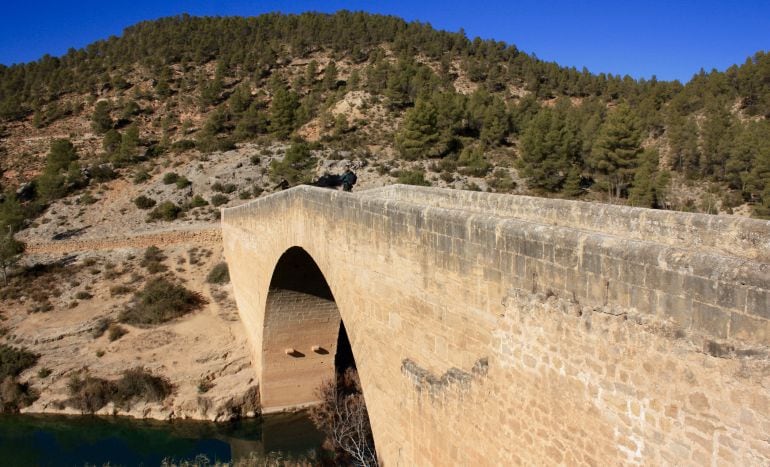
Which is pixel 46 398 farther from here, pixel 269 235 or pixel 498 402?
pixel 498 402

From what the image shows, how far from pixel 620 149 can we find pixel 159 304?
66.2ft

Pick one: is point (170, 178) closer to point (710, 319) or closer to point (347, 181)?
point (347, 181)

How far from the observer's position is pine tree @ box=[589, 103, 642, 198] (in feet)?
79.3

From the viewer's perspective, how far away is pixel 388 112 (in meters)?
38.6

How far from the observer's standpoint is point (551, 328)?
13.0 ft

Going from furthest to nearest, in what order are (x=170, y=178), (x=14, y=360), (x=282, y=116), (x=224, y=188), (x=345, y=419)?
1. (x=282, y=116)
2. (x=170, y=178)
3. (x=224, y=188)
4. (x=14, y=360)
5. (x=345, y=419)

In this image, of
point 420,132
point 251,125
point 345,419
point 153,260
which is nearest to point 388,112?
point 420,132

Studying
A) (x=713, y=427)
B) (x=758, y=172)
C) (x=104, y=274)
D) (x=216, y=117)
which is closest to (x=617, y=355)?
(x=713, y=427)

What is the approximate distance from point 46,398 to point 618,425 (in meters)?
16.9

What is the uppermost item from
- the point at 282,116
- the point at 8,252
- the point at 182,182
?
the point at 282,116

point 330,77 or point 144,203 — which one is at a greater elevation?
point 330,77

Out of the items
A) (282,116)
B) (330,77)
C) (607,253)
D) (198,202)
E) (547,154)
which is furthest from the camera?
(330,77)

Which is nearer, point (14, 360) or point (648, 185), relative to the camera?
point (14, 360)

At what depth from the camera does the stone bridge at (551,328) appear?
2.83 m
